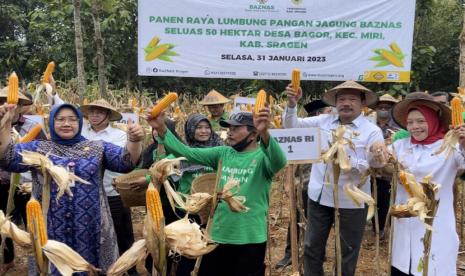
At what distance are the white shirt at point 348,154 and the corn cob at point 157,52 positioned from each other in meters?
2.52

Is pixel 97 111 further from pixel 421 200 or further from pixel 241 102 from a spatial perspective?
pixel 421 200

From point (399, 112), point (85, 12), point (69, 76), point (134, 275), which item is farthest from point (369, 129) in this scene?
point (69, 76)

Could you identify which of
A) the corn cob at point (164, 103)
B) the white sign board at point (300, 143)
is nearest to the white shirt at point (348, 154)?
the white sign board at point (300, 143)

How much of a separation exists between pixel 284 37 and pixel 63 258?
464cm

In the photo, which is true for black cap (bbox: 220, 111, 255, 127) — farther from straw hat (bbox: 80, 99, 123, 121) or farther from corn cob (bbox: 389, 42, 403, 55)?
corn cob (bbox: 389, 42, 403, 55)

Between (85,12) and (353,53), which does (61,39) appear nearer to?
(85,12)

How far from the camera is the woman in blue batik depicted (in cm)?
248

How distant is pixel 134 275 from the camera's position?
4117 millimetres

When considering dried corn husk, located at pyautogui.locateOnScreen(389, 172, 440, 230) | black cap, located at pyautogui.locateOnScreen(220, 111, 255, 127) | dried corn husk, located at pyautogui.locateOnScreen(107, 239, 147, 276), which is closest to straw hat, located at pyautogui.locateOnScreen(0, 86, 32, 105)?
black cap, located at pyautogui.locateOnScreen(220, 111, 255, 127)

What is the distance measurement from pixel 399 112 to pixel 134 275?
2.66 metres

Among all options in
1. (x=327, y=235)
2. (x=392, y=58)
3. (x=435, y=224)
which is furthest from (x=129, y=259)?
(x=392, y=58)

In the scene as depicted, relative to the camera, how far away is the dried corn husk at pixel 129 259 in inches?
55.5

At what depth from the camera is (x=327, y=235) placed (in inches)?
Result: 127

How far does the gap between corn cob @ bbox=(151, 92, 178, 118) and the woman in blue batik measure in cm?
14
